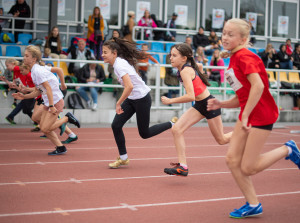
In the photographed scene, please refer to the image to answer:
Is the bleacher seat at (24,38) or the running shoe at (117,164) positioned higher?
the bleacher seat at (24,38)

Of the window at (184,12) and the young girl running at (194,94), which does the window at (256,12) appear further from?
the young girl running at (194,94)

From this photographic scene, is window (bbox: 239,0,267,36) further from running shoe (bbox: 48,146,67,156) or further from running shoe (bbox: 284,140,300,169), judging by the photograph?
running shoe (bbox: 284,140,300,169)

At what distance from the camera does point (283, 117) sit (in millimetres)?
17672

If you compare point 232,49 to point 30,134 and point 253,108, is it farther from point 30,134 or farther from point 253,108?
point 30,134

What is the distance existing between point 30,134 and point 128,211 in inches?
283

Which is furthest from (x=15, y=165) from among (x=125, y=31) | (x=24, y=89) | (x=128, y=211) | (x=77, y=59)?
(x=125, y=31)

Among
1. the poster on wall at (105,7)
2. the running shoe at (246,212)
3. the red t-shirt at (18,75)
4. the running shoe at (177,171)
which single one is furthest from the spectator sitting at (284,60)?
the running shoe at (246,212)

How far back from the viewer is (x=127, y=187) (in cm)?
634

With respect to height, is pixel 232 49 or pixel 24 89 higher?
pixel 232 49

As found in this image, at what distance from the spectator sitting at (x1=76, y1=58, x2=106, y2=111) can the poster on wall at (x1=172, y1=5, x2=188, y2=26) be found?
10082 mm

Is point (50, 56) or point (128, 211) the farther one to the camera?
point (50, 56)

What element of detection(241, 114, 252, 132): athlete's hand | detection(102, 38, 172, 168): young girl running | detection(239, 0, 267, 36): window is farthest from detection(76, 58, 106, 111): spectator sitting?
detection(239, 0, 267, 36): window

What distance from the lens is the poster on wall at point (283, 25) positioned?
27.0m

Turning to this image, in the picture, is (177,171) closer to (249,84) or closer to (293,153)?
(293,153)
